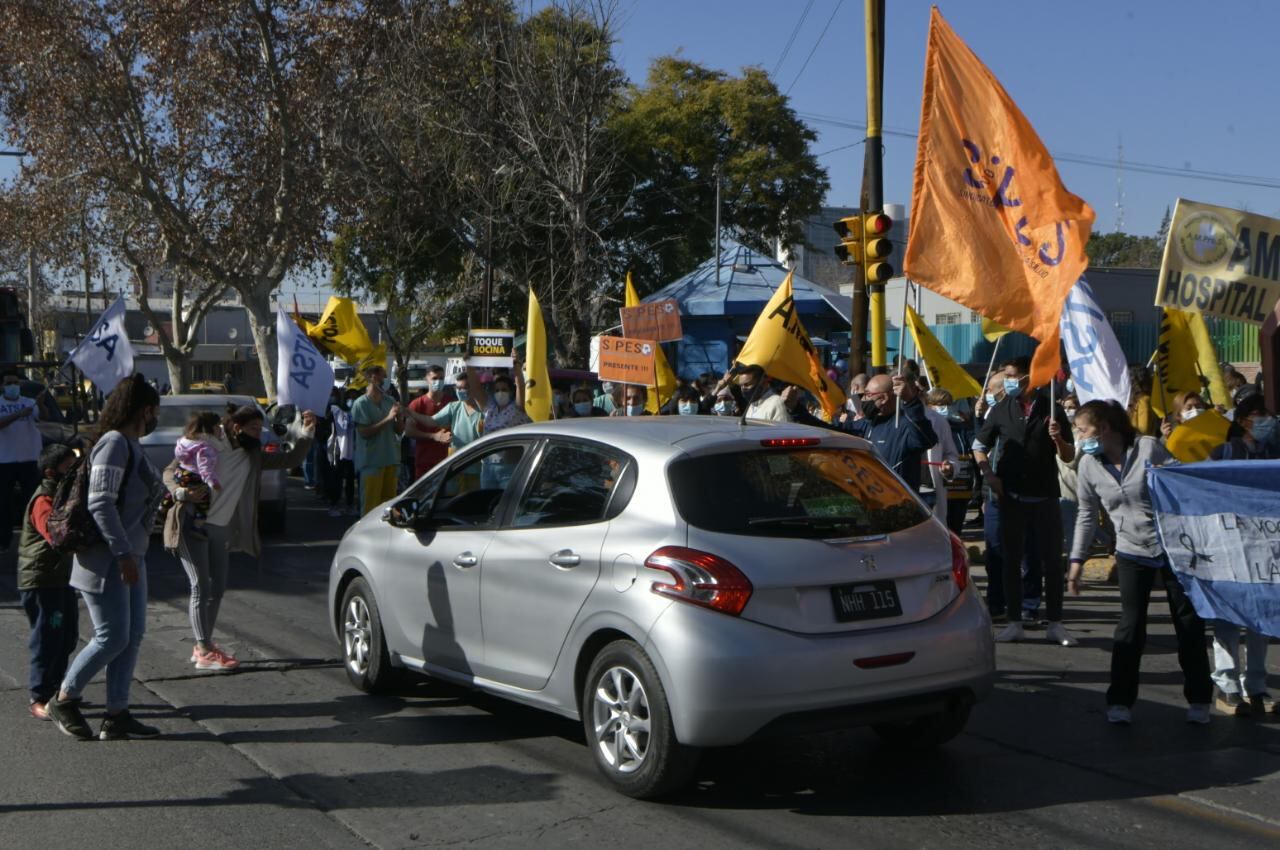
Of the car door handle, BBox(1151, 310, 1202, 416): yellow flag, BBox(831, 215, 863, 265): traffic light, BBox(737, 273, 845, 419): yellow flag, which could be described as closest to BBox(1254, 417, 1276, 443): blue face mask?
BBox(737, 273, 845, 419): yellow flag

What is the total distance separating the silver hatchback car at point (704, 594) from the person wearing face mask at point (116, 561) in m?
1.53

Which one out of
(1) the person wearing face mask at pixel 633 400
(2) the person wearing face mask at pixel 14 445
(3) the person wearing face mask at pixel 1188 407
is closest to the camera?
(3) the person wearing face mask at pixel 1188 407

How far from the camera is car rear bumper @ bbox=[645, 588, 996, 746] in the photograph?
17.9 feet

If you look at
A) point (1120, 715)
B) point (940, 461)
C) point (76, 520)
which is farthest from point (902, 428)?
point (76, 520)

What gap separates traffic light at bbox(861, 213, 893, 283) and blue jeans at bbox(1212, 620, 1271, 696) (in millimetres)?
6753

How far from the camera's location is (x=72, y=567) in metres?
7.00

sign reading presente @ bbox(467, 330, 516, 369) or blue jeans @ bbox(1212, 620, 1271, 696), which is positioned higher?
sign reading presente @ bbox(467, 330, 516, 369)

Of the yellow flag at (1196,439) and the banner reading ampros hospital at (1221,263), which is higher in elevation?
the banner reading ampros hospital at (1221,263)

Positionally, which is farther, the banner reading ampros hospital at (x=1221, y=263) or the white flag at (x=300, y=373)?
the white flag at (x=300, y=373)

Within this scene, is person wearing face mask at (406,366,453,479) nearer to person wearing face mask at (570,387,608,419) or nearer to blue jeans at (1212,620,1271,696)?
person wearing face mask at (570,387,608,419)

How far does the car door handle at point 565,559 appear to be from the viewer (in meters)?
6.11

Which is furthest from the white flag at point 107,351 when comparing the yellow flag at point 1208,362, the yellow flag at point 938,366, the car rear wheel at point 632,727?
the yellow flag at point 1208,362

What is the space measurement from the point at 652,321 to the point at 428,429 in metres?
3.04

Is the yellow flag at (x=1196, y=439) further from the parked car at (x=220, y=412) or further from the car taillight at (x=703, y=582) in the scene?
the parked car at (x=220, y=412)
